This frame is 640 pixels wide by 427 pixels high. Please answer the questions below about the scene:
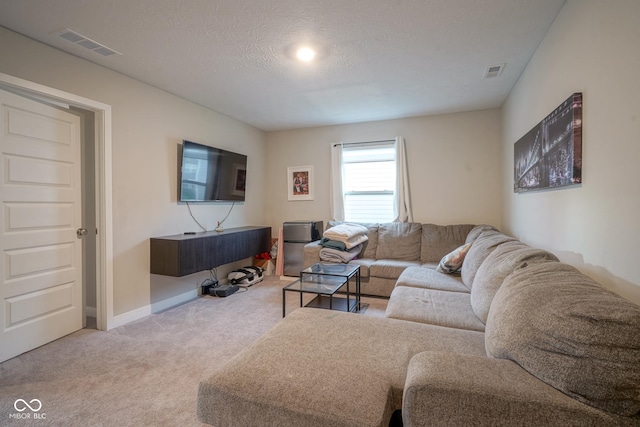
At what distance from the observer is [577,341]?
33.2 inches

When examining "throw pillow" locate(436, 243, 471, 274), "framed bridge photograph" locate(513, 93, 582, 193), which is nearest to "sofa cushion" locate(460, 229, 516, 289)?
"throw pillow" locate(436, 243, 471, 274)

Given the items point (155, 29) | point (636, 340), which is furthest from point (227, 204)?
point (636, 340)

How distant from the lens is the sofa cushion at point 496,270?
5.22 ft

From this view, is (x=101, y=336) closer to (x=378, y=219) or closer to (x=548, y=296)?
(x=548, y=296)

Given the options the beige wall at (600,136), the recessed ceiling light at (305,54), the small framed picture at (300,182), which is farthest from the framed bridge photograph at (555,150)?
the small framed picture at (300,182)

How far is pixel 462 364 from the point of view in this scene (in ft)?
3.26

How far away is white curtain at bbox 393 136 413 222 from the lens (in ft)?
14.0

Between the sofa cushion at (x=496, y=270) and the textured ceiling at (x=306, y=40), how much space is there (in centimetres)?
156

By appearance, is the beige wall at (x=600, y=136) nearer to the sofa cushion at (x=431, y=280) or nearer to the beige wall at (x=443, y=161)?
the sofa cushion at (x=431, y=280)

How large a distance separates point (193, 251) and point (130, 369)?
4.19 ft

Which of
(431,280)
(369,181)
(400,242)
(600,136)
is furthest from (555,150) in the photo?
(369,181)

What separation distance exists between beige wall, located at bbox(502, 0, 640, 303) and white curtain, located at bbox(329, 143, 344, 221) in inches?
110

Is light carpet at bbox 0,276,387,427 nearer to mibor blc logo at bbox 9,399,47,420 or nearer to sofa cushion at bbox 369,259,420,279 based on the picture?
mibor blc logo at bbox 9,399,47,420

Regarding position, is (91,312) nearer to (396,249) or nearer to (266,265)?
(266,265)
